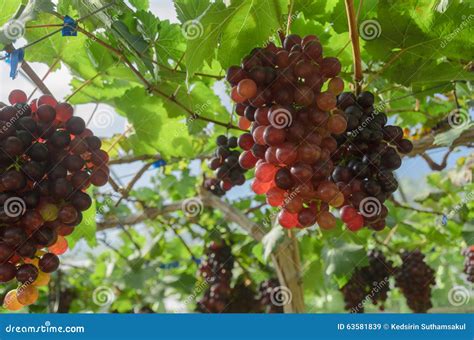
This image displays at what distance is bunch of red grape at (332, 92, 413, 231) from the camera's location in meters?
1.15

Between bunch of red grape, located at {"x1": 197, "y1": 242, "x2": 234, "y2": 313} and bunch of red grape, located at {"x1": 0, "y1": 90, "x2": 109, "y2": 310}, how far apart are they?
1729 mm

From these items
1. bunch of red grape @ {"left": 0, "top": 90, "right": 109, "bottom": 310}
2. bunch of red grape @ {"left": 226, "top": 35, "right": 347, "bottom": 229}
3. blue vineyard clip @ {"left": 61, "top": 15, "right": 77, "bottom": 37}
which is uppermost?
blue vineyard clip @ {"left": 61, "top": 15, "right": 77, "bottom": 37}

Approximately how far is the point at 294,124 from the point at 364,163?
8.2 inches

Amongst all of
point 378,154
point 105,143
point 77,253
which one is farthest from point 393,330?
point 77,253

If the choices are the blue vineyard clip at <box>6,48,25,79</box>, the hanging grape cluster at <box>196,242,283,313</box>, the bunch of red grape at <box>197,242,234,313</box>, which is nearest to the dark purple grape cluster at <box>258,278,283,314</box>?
the hanging grape cluster at <box>196,242,283,313</box>

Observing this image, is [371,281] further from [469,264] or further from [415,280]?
[469,264]

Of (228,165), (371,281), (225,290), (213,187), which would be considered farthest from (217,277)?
(228,165)

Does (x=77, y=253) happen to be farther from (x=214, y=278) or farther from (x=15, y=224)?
(x=15, y=224)

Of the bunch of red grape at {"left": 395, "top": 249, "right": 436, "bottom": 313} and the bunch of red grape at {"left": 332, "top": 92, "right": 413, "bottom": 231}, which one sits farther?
the bunch of red grape at {"left": 395, "top": 249, "right": 436, "bottom": 313}

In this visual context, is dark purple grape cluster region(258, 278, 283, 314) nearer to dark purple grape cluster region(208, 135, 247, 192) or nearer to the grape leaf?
dark purple grape cluster region(208, 135, 247, 192)

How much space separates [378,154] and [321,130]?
0.18 meters

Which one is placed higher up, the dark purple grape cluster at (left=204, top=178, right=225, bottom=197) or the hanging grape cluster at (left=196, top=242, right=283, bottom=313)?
the dark purple grape cluster at (left=204, top=178, right=225, bottom=197)

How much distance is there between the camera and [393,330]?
1809mm

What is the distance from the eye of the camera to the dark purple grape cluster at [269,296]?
8.85ft
